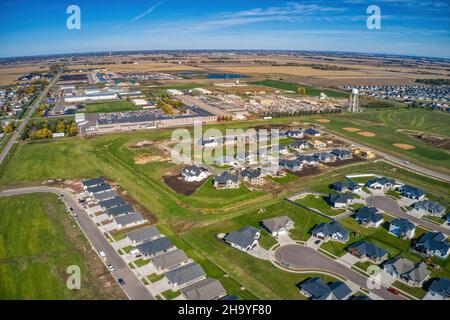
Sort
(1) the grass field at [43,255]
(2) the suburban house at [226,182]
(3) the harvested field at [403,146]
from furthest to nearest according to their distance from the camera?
1. (3) the harvested field at [403,146]
2. (2) the suburban house at [226,182]
3. (1) the grass field at [43,255]

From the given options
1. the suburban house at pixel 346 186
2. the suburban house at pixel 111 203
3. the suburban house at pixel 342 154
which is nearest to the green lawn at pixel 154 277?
the suburban house at pixel 111 203

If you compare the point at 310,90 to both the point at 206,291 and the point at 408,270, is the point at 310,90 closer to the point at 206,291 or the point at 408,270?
the point at 408,270

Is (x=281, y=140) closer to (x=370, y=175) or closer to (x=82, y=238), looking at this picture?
(x=370, y=175)

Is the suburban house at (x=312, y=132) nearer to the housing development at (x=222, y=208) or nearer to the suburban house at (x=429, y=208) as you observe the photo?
the housing development at (x=222, y=208)

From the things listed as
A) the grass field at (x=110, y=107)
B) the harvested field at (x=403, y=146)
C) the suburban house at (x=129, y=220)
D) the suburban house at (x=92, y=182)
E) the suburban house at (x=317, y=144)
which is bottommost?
the suburban house at (x=129, y=220)

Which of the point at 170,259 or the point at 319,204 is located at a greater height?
the point at 319,204

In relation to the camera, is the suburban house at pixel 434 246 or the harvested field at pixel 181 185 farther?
the harvested field at pixel 181 185

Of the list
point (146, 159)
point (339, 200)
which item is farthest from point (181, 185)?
point (339, 200)

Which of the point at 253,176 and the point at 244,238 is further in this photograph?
Answer: the point at 253,176
